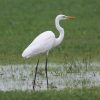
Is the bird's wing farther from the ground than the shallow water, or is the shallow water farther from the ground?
the bird's wing

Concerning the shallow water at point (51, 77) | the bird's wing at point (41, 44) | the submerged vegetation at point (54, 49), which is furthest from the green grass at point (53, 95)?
the bird's wing at point (41, 44)

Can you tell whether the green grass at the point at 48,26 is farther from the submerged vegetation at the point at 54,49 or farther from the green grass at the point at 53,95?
the green grass at the point at 53,95

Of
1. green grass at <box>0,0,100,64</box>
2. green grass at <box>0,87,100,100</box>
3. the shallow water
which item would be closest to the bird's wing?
the shallow water

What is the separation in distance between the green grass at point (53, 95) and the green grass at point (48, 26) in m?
6.11

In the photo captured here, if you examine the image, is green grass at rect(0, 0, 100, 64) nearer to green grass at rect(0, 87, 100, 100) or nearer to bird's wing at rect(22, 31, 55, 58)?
bird's wing at rect(22, 31, 55, 58)

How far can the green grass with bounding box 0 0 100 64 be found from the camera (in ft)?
66.2

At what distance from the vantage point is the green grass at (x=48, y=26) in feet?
66.2

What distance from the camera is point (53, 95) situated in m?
12.1

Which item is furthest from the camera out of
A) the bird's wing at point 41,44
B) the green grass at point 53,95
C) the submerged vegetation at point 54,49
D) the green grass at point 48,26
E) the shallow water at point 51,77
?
the green grass at point 48,26

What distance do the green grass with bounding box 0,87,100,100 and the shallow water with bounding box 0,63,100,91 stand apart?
144cm

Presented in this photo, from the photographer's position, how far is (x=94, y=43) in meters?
21.5

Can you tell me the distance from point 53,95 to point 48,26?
14.4 m

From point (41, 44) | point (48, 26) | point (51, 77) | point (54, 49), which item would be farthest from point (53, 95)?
point (48, 26)

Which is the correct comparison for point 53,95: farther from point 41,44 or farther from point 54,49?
point 54,49
